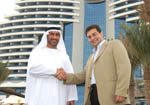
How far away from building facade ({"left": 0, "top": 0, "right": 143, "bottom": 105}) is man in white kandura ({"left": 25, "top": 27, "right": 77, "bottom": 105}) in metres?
66.0

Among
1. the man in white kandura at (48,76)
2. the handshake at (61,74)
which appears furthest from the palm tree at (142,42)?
the handshake at (61,74)

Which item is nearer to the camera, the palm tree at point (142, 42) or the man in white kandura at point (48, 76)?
the man in white kandura at point (48, 76)

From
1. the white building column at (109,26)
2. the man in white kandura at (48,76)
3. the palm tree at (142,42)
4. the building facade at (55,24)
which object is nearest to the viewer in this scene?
the man in white kandura at (48,76)

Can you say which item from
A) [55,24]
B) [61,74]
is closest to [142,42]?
[61,74]

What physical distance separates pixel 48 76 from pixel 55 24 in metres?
69.4

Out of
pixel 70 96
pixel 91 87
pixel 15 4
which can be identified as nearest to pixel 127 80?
pixel 91 87

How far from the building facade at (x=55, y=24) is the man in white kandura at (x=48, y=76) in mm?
66007

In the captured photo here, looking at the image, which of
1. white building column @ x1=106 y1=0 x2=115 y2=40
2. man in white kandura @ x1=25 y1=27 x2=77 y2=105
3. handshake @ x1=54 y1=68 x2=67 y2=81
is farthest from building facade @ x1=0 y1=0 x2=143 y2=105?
handshake @ x1=54 y1=68 x2=67 y2=81

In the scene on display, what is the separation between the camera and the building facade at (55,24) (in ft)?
231

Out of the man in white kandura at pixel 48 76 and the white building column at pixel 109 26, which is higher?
the white building column at pixel 109 26

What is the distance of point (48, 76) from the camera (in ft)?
13.1

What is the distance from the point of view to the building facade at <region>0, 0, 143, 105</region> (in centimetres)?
7044

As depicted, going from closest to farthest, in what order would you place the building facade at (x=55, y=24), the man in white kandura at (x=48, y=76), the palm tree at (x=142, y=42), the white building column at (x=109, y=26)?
the man in white kandura at (x=48, y=76) < the palm tree at (x=142, y=42) < the building facade at (x=55, y=24) < the white building column at (x=109, y=26)

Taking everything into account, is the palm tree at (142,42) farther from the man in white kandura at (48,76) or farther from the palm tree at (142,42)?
the man in white kandura at (48,76)
